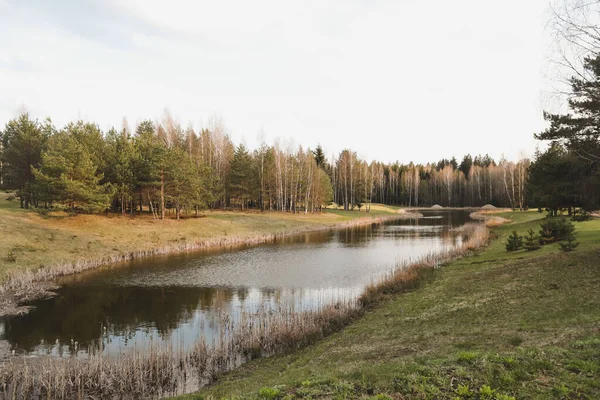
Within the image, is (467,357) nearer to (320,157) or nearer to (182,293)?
(182,293)

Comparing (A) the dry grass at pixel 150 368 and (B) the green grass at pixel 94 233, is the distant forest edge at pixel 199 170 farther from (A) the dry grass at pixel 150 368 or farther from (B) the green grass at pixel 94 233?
(A) the dry grass at pixel 150 368

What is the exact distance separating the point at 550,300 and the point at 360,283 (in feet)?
45.4

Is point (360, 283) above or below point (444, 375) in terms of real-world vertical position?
below

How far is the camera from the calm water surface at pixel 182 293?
60.1 ft

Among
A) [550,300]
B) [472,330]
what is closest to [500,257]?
[550,300]

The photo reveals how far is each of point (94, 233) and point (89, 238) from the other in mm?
2324

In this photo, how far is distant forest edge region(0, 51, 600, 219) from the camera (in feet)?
74.6

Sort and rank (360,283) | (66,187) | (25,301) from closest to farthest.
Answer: (25,301) → (360,283) → (66,187)

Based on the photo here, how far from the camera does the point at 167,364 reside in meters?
13.6

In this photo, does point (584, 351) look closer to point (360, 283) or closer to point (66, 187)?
point (360, 283)

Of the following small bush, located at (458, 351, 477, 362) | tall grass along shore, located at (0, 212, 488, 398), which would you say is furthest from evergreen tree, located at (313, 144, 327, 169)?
small bush, located at (458, 351, 477, 362)

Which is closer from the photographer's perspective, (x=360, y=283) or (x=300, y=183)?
(x=360, y=283)

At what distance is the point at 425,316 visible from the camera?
1636cm

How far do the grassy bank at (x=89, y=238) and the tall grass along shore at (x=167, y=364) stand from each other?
11710 millimetres
